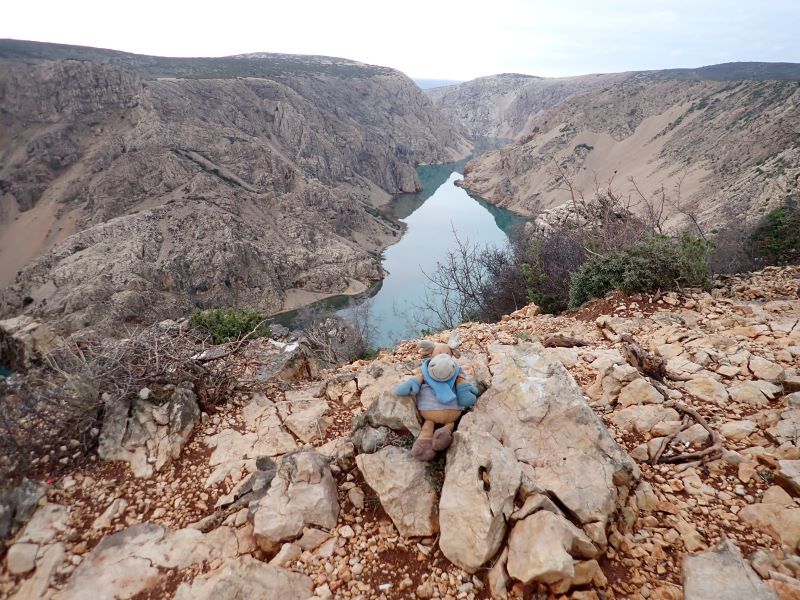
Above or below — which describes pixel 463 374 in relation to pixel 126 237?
above

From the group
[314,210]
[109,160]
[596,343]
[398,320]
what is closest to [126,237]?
[109,160]

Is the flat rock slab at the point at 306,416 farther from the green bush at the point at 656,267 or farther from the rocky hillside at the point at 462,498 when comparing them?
the green bush at the point at 656,267

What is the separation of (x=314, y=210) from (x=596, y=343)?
36.5 metres

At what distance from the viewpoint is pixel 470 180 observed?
60562 mm

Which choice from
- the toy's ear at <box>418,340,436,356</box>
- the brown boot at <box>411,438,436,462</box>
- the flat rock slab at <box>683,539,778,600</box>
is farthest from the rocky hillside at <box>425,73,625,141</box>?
the flat rock slab at <box>683,539,778,600</box>

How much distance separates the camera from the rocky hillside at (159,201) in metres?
26.2

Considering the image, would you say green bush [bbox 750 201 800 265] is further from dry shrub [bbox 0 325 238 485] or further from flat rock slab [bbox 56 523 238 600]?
flat rock slab [bbox 56 523 238 600]

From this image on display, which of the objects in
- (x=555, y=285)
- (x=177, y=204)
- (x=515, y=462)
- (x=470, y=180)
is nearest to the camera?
(x=515, y=462)

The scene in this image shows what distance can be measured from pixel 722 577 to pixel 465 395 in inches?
62.0

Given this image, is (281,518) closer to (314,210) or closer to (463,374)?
(463,374)

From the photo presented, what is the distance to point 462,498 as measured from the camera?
2.37 metres

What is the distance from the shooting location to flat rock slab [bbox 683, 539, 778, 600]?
6.16 feet

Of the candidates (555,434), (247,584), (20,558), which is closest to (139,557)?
(20,558)

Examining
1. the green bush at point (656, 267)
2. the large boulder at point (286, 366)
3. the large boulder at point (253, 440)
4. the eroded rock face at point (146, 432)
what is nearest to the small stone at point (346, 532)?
the large boulder at point (253, 440)
